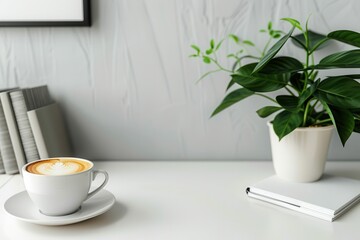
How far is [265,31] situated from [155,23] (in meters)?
0.26

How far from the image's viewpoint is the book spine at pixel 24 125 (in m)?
1.02

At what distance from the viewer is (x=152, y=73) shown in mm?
1131

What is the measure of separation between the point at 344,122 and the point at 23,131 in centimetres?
68

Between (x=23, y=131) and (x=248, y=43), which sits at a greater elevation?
(x=248, y=43)

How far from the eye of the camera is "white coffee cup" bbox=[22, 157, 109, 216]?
2.48 ft

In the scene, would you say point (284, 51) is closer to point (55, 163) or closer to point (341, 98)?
point (341, 98)

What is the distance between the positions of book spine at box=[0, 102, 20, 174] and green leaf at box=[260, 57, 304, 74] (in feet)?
1.91

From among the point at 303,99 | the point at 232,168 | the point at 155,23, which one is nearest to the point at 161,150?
the point at 232,168

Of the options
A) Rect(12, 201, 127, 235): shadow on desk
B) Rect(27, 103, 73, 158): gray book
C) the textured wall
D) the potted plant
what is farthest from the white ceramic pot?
Rect(27, 103, 73, 158): gray book

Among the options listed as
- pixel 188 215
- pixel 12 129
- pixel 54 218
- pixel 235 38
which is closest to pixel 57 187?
pixel 54 218

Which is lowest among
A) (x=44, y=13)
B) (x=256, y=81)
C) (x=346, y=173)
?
(x=346, y=173)

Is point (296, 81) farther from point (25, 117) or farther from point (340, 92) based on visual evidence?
point (25, 117)

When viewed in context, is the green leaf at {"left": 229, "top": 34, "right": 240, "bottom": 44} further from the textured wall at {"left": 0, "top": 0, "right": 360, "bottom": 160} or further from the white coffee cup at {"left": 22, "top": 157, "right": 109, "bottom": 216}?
the white coffee cup at {"left": 22, "top": 157, "right": 109, "bottom": 216}

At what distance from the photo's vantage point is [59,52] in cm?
114
